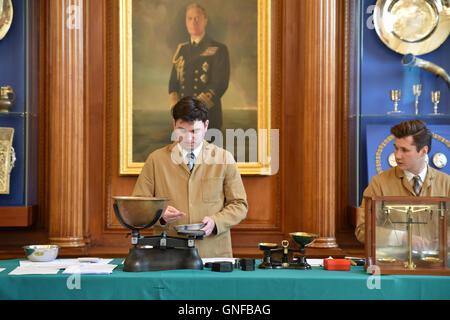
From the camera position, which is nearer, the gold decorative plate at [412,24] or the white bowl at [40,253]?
the white bowl at [40,253]

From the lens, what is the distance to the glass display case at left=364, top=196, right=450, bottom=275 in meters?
2.73

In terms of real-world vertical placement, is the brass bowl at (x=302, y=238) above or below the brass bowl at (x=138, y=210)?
below

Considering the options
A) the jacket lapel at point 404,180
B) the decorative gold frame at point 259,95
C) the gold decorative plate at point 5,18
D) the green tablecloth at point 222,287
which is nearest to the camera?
the green tablecloth at point 222,287

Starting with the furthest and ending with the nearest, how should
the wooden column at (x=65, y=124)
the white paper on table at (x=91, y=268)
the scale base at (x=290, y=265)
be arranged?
the wooden column at (x=65, y=124)
the scale base at (x=290, y=265)
the white paper on table at (x=91, y=268)

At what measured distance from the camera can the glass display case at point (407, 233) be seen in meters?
2.73

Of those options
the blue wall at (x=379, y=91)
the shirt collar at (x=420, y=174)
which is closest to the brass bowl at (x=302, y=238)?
A: the shirt collar at (x=420, y=174)

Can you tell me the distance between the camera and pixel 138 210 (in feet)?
8.85

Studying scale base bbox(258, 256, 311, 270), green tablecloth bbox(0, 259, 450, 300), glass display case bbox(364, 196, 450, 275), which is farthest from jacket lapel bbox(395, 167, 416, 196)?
scale base bbox(258, 256, 311, 270)

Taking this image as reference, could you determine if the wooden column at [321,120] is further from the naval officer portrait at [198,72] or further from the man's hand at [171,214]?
the man's hand at [171,214]

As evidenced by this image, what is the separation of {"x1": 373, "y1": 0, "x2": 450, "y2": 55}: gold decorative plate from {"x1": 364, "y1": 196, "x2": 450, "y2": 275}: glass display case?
250 cm

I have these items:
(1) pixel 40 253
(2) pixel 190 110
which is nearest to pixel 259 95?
(2) pixel 190 110

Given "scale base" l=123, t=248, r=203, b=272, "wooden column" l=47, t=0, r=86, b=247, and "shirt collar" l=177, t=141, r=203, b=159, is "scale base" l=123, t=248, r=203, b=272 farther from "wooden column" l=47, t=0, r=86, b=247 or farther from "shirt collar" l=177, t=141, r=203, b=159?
"wooden column" l=47, t=0, r=86, b=247

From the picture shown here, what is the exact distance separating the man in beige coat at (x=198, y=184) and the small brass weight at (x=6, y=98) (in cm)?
190

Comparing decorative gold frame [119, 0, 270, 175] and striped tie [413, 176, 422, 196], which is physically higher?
decorative gold frame [119, 0, 270, 175]
